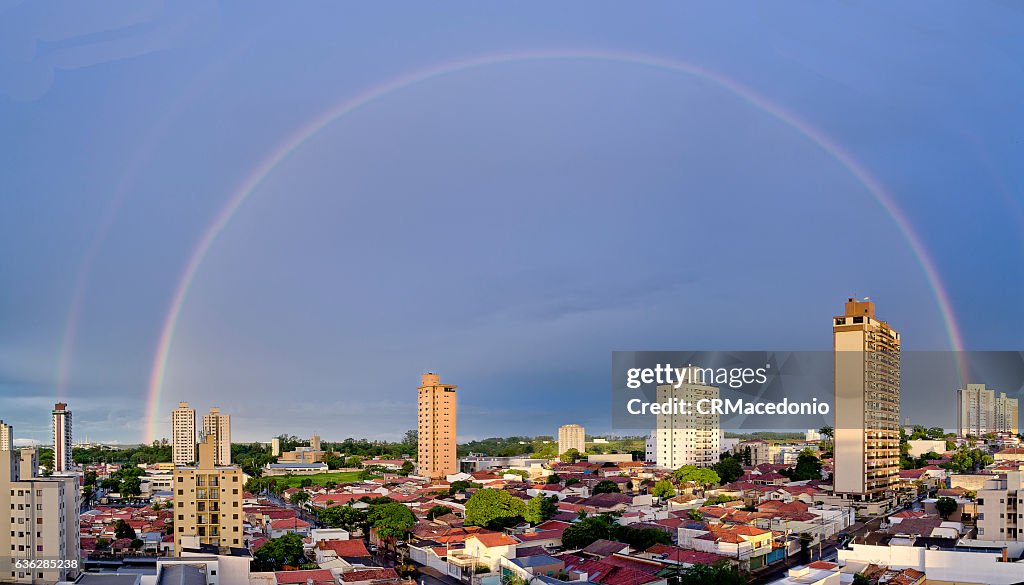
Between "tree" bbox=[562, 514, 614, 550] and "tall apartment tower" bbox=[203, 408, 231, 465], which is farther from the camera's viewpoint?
"tall apartment tower" bbox=[203, 408, 231, 465]

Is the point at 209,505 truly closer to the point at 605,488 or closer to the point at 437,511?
the point at 437,511

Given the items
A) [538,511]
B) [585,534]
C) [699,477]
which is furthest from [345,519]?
[699,477]

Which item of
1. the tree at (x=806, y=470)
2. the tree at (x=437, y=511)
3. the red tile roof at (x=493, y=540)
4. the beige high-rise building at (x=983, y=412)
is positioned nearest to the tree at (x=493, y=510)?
the tree at (x=437, y=511)

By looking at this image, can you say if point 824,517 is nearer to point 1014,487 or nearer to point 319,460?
point 1014,487

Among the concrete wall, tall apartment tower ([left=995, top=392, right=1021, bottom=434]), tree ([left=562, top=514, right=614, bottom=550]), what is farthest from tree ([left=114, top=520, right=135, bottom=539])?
tall apartment tower ([left=995, top=392, right=1021, bottom=434])

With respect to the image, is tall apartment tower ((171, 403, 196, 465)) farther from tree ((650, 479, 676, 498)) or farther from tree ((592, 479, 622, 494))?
tree ((650, 479, 676, 498))

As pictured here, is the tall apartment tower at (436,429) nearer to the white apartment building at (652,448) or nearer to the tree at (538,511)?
the white apartment building at (652,448)

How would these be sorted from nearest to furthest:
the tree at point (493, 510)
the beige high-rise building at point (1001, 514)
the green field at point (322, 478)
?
the beige high-rise building at point (1001, 514) < the tree at point (493, 510) < the green field at point (322, 478)
